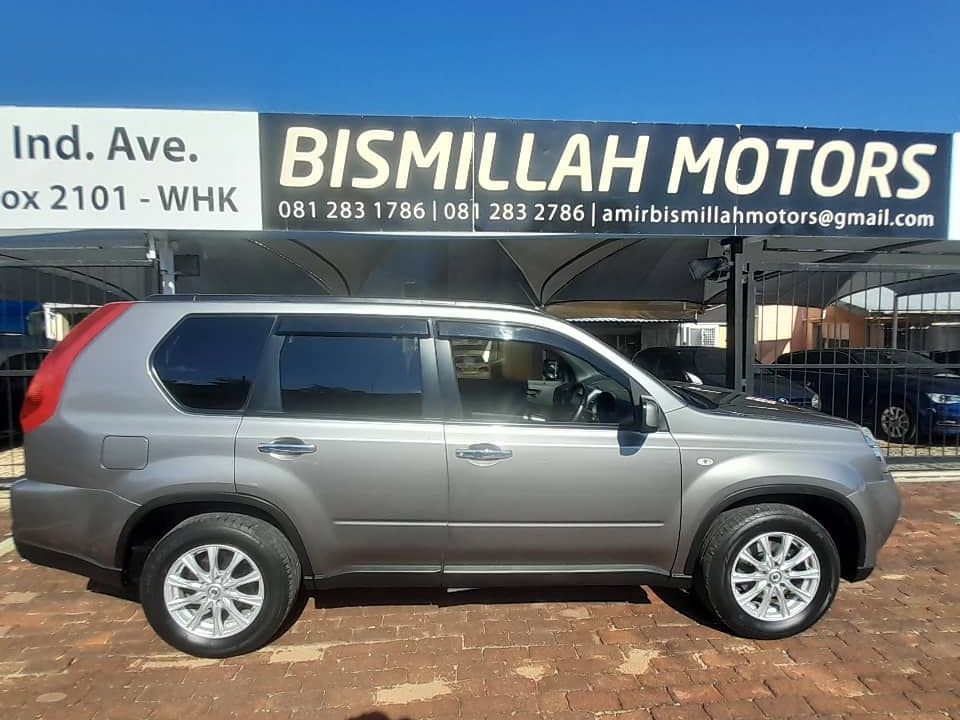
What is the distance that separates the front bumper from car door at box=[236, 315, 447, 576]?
2.32 feet

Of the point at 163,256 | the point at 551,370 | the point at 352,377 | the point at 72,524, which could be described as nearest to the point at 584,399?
the point at 551,370

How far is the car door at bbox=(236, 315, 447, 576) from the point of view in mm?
2887

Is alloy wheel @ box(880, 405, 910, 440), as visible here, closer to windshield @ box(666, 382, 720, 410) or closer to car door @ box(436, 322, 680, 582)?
windshield @ box(666, 382, 720, 410)

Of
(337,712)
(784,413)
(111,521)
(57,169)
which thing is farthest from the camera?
(57,169)

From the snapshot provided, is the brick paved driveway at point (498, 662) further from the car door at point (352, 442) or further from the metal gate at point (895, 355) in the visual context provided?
the metal gate at point (895, 355)

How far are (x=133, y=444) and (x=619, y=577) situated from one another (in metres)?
2.66

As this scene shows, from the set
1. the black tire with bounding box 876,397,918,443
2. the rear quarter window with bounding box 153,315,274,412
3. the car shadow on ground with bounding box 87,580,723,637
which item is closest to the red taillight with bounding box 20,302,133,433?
the rear quarter window with bounding box 153,315,274,412

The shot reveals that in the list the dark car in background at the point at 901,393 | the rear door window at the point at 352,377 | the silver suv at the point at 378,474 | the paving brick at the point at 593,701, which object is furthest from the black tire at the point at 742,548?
the dark car in background at the point at 901,393

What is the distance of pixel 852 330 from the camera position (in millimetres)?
8062

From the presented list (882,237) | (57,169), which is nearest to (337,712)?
(57,169)

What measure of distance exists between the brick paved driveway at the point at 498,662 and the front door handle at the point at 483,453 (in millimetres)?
1065

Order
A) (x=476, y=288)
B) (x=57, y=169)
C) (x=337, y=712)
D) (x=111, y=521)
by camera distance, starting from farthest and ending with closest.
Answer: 1. (x=476, y=288)
2. (x=57, y=169)
3. (x=111, y=521)
4. (x=337, y=712)

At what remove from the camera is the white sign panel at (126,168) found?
517cm

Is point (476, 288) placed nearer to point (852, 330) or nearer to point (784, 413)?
point (852, 330)
